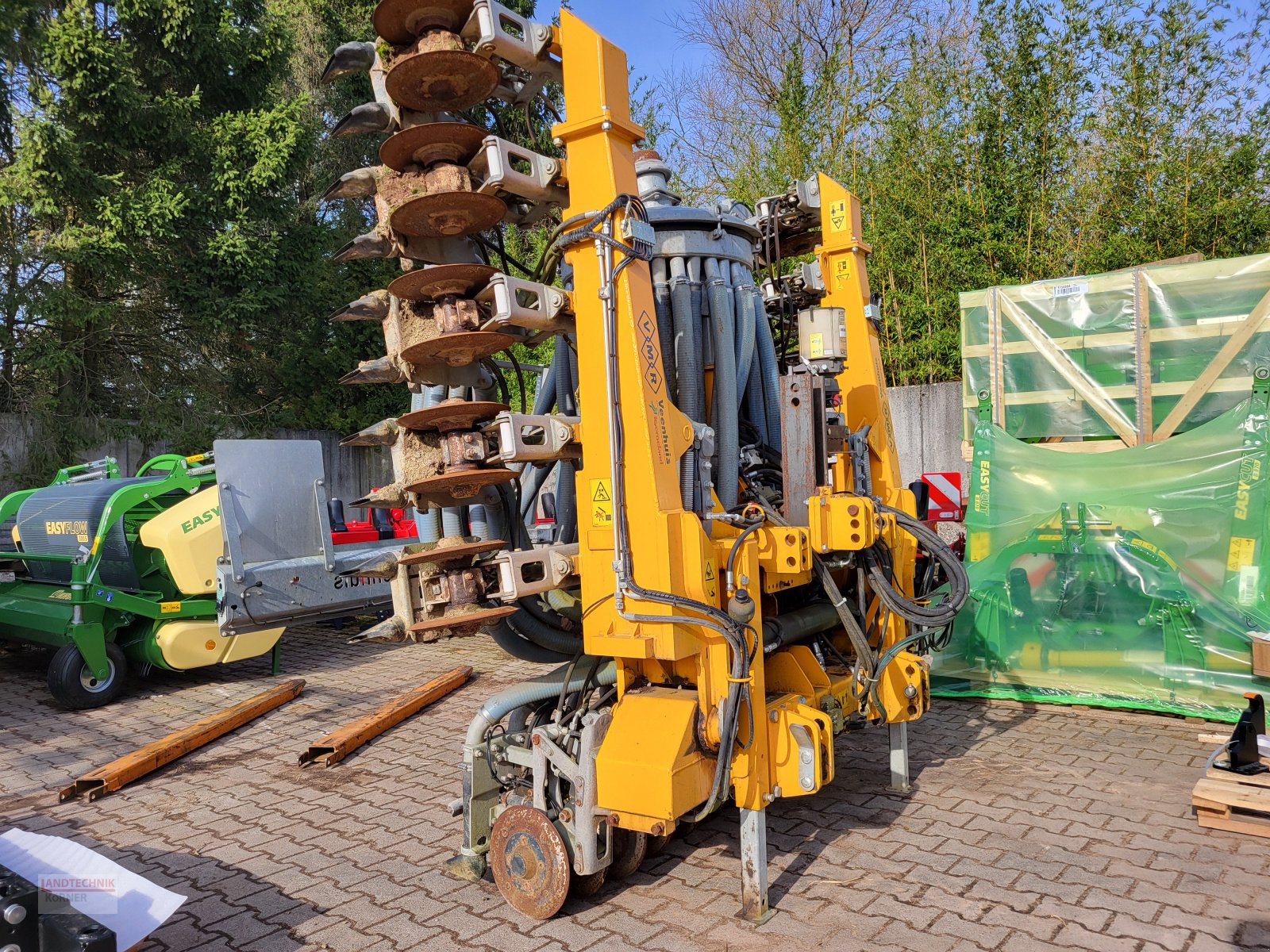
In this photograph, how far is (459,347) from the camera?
3.33 meters

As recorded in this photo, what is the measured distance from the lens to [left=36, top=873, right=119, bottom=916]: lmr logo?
2262 millimetres

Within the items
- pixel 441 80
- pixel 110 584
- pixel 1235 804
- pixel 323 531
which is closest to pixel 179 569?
pixel 110 584

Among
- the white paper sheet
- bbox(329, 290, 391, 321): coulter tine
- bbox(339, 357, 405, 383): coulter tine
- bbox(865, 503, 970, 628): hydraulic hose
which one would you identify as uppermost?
bbox(329, 290, 391, 321): coulter tine

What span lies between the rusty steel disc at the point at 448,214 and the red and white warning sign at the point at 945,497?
6.29m

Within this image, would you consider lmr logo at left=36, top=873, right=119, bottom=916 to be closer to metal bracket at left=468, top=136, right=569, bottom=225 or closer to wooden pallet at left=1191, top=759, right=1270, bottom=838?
metal bracket at left=468, top=136, right=569, bottom=225

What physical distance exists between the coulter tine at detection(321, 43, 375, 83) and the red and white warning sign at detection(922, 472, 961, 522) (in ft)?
21.8

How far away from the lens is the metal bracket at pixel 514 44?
124 inches

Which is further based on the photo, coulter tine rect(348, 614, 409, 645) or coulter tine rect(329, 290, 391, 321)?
coulter tine rect(329, 290, 391, 321)

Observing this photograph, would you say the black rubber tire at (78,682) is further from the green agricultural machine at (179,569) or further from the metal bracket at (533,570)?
the metal bracket at (533,570)

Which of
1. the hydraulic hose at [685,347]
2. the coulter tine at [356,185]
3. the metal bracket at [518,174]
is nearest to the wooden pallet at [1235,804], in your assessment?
the hydraulic hose at [685,347]

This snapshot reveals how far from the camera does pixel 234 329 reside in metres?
15.7

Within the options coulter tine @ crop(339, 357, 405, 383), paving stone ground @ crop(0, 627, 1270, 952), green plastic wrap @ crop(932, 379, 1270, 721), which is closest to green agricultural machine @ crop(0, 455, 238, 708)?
paving stone ground @ crop(0, 627, 1270, 952)

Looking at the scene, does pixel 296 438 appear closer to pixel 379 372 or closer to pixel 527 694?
pixel 379 372

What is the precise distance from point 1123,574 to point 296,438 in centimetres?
1440
